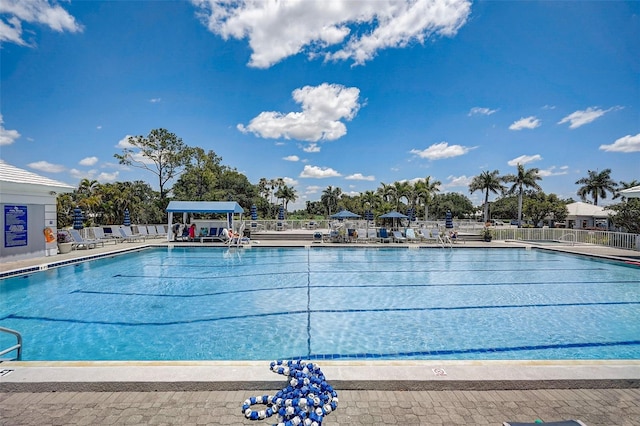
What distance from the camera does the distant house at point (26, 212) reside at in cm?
1030

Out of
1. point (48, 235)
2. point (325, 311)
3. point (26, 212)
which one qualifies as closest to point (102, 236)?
point (48, 235)

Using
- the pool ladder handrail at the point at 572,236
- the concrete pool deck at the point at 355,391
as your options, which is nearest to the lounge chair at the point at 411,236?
the pool ladder handrail at the point at 572,236

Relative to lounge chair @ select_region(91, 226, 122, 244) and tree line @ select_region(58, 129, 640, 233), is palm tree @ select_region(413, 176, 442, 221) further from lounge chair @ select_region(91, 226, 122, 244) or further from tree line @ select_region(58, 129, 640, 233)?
lounge chair @ select_region(91, 226, 122, 244)

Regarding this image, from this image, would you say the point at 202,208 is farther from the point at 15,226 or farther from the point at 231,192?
the point at 231,192

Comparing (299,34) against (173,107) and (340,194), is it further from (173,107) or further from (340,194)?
(340,194)

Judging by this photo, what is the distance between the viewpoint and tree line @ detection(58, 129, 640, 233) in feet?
82.9

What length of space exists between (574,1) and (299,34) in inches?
310

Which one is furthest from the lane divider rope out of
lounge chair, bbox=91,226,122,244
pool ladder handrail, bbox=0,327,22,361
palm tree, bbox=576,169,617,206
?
palm tree, bbox=576,169,617,206

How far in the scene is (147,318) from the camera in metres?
5.89

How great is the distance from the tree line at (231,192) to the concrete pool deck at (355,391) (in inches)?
755

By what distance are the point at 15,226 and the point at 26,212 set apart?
2.08 ft

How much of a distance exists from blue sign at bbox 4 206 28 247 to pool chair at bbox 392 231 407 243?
53.2 feet

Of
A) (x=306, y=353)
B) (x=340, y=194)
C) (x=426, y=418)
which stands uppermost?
(x=340, y=194)

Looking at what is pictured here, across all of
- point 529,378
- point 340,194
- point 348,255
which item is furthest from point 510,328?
point 340,194
